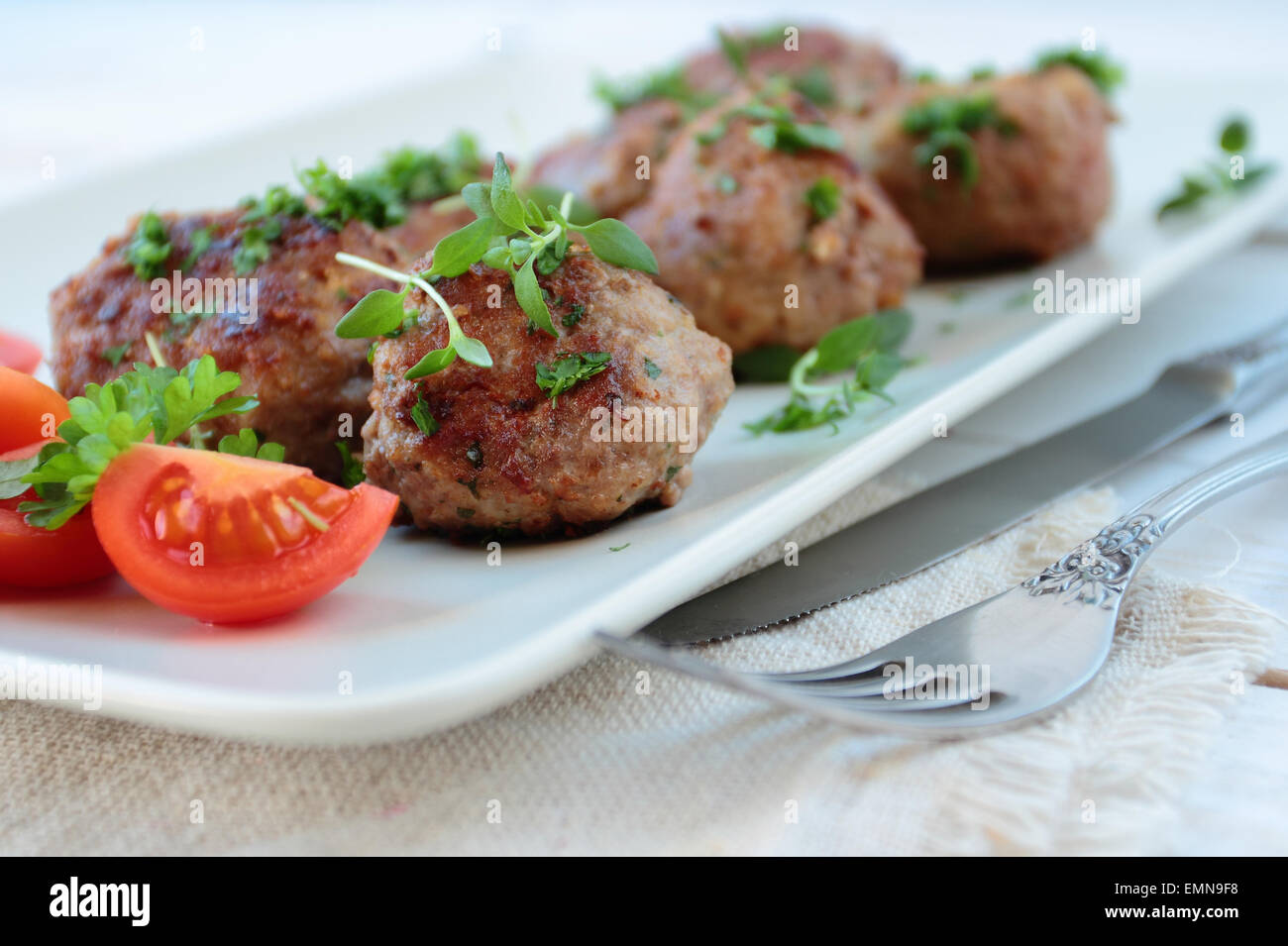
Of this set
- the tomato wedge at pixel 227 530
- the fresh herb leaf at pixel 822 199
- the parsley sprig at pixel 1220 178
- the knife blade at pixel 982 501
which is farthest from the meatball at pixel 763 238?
the parsley sprig at pixel 1220 178

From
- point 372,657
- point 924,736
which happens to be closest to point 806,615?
point 924,736

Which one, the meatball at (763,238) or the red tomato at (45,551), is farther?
the meatball at (763,238)

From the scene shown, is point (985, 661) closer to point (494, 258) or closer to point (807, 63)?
point (494, 258)

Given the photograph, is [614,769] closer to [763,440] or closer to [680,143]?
[763,440]

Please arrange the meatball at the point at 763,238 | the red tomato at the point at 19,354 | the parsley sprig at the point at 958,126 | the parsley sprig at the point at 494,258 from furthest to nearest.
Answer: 1. the parsley sprig at the point at 958,126
2. the meatball at the point at 763,238
3. the red tomato at the point at 19,354
4. the parsley sprig at the point at 494,258

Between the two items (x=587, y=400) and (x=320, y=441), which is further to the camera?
(x=320, y=441)

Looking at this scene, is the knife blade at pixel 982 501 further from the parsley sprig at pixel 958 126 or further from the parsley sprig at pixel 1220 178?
the parsley sprig at pixel 1220 178

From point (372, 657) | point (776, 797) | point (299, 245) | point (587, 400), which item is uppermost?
point (299, 245)

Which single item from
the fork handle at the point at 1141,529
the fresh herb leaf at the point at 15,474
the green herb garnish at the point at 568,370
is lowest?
the fork handle at the point at 1141,529
